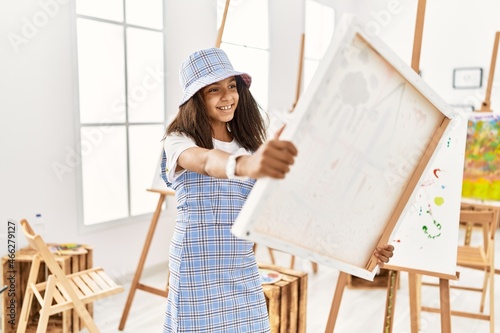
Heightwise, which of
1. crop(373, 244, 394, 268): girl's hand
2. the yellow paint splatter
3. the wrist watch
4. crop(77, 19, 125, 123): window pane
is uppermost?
crop(77, 19, 125, 123): window pane

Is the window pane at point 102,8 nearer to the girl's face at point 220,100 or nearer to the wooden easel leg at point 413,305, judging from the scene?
the girl's face at point 220,100

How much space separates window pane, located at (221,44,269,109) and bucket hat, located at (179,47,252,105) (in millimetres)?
3228

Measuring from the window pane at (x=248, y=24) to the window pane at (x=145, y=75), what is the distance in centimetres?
95

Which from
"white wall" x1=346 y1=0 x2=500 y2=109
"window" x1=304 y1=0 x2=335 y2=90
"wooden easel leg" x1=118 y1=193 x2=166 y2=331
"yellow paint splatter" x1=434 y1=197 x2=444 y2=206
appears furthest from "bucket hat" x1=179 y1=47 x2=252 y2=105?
"white wall" x1=346 y1=0 x2=500 y2=109

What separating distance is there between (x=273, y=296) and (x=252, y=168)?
1611 millimetres

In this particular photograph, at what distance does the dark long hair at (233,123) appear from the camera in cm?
146

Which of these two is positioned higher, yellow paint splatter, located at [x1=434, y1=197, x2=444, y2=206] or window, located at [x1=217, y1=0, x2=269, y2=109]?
window, located at [x1=217, y1=0, x2=269, y2=109]

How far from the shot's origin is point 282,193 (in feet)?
3.38

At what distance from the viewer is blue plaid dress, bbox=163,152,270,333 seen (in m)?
1.50

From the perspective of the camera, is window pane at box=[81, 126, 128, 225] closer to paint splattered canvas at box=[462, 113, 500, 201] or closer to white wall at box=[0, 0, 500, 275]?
white wall at box=[0, 0, 500, 275]

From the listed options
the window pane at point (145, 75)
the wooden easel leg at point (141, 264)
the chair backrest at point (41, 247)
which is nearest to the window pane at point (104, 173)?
the window pane at point (145, 75)

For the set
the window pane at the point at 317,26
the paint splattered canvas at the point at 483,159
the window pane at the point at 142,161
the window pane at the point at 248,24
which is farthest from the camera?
the window pane at the point at 317,26

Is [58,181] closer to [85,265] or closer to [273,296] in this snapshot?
[85,265]

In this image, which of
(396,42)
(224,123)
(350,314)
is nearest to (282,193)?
(224,123)
